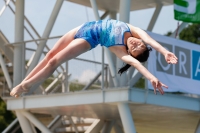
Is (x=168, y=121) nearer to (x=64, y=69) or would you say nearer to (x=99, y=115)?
(x=99, y=115)

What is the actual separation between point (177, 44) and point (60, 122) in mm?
6573

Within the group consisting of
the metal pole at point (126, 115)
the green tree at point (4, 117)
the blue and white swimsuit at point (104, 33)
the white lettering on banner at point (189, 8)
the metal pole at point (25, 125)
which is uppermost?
the blue and white swimsuit at point (104, 33)

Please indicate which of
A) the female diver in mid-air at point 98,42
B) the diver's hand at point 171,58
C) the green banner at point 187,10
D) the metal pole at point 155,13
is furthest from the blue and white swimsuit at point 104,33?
the metal pole at point 155,13

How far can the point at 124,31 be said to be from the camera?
9922 millimetres

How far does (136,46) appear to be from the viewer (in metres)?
9.75

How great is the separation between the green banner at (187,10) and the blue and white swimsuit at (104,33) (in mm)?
12334

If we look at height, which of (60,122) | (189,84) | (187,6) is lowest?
(60,122)

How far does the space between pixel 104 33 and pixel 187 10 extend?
12879 mm

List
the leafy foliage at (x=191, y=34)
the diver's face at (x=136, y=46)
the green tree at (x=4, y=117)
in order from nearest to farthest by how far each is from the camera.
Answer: the diver's face at (x=136, y=46), the green tree at (x=4, y=117), the leafy foliage at (x=191, y=34)

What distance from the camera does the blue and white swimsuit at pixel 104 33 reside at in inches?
391

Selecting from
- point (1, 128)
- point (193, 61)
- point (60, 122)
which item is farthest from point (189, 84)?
point (1, 128)

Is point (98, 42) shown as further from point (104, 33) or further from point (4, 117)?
point (4, 117)

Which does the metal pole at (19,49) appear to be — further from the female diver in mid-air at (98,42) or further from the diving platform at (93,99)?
the female diver in mid-air at (98,42)

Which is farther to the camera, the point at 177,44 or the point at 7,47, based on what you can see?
the point at 7,47
